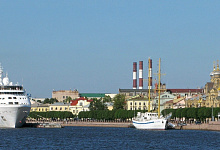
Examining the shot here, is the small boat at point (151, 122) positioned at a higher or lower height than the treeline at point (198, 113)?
lower

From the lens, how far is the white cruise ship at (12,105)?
121 metres

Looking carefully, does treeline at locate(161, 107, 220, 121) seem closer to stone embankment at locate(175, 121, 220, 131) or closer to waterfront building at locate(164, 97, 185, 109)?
stone embankment at locate(175, 121, 220, 131)

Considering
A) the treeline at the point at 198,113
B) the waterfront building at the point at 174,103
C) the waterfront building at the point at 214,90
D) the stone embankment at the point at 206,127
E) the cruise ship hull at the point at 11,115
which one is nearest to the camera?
the stone embankment at the point at 206,127

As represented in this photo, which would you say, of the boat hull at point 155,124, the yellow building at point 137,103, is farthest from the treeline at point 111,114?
the boat hull at point 155,124

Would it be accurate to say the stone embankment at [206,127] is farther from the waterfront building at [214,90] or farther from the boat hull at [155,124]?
the waterfront building at [214,90]

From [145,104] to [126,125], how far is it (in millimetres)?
55607

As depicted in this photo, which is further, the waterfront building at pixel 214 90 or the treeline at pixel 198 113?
the waterfront building at pixel 214 90

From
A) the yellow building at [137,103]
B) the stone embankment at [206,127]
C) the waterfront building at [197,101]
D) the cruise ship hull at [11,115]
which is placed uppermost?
the yellow building at [137,103]

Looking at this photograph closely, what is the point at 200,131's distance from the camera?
113625mm

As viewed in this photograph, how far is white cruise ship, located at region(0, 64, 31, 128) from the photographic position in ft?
396

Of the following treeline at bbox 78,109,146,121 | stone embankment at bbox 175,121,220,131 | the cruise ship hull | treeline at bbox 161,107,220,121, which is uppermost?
treeline at bbox 78,109,146,121

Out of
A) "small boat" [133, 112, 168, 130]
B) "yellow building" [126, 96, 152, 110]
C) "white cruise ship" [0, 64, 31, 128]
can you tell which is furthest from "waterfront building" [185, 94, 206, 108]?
"white cruise ship" [0, 64, 31, 128]

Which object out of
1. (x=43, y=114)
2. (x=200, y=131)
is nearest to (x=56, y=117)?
(x=43, y=114)

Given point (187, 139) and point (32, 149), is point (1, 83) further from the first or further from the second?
point (32, 149)
